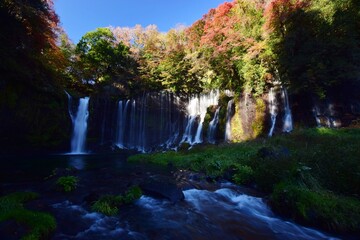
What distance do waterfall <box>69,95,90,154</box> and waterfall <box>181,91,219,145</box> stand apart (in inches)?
475

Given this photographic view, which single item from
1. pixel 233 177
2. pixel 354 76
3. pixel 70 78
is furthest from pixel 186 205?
pixel 70 78

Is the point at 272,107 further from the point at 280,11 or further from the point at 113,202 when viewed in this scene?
the point at 113,202

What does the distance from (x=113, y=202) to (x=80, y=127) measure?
72.1 feet

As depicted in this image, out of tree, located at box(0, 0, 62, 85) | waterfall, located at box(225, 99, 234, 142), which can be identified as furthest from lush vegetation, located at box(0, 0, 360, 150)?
waterfall, located at box(225, 99, 234, 142)

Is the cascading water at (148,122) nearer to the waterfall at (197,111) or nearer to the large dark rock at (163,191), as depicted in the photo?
the waterfall at (197,111)

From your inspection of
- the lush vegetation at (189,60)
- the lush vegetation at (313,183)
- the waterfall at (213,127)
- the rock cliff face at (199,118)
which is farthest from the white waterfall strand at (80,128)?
the lush vegetation at (313,183)

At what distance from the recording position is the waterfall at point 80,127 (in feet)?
84.0

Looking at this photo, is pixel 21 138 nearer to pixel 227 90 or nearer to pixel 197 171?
pixel 197 171

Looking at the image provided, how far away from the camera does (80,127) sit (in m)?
26.3

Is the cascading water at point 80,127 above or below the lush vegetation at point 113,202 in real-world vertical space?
above

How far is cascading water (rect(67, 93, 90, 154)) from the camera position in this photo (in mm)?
25578

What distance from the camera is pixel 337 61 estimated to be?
57.0 feet

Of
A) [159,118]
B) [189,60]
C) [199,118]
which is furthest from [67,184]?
[189,60]

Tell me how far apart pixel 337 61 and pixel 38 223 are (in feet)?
68.7
